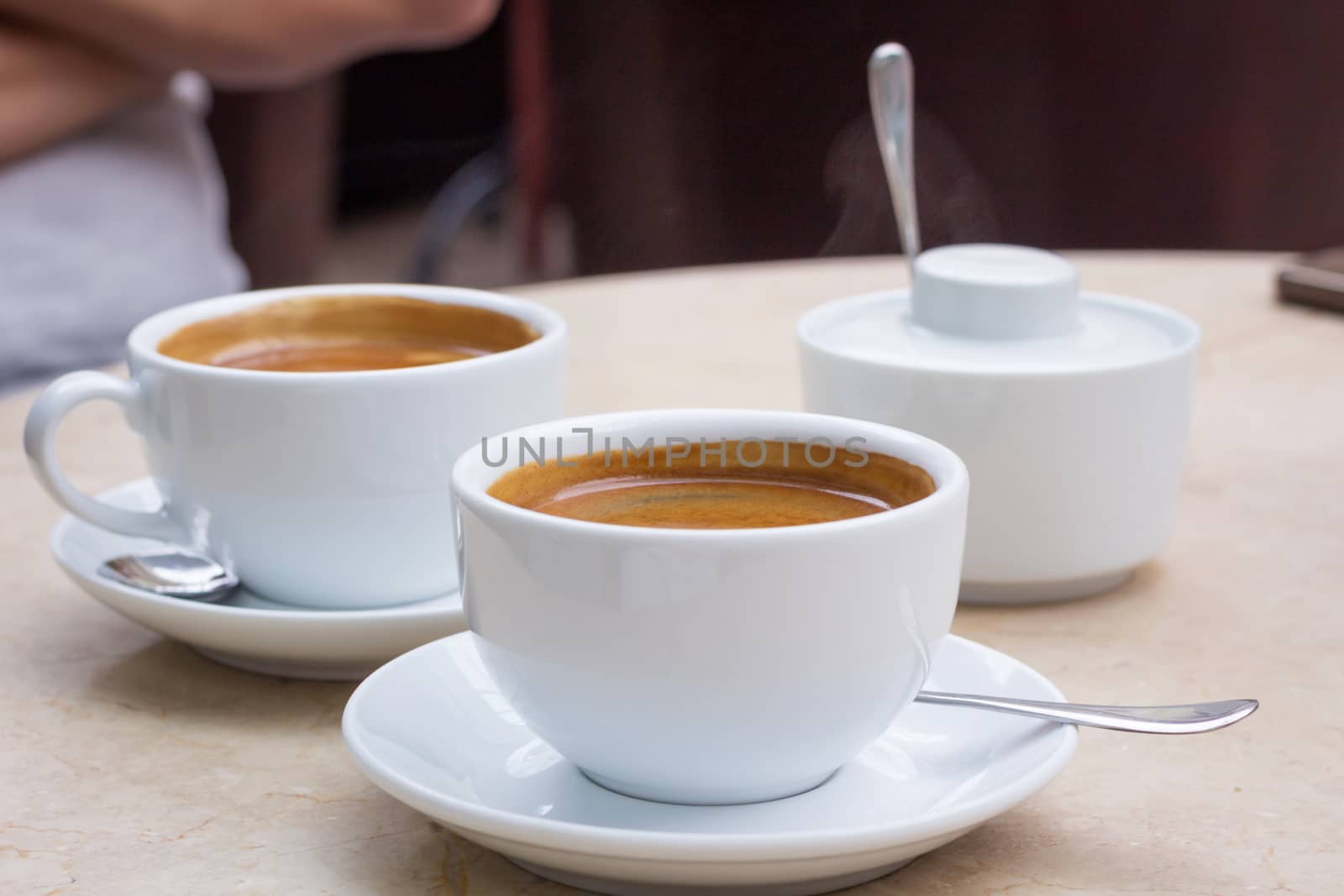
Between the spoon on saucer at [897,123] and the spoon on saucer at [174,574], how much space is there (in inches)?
15.2

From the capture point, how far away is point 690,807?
1.55 feet

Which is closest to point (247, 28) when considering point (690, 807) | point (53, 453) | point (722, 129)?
point (53, 453)

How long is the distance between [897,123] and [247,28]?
2.40 ft

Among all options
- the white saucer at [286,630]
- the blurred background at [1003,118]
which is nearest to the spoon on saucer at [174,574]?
the white saucer at [286,630]

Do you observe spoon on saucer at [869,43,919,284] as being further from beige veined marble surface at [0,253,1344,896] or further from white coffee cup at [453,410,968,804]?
white coffee cup at [453,410,968,804]

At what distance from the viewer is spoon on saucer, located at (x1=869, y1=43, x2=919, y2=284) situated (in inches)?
31.7

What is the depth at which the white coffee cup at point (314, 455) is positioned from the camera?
0.61 metres

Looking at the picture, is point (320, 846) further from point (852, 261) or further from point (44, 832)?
point (852, 261)

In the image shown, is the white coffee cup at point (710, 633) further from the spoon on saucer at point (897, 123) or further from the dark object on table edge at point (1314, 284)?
the dark object on table edge at point (1314, 284)

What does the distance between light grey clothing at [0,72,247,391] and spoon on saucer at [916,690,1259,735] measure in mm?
989

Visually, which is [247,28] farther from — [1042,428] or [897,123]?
[1042,428]

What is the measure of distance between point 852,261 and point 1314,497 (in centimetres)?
66

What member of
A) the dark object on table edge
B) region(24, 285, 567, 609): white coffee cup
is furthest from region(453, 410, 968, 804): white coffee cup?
the dark object on table edge

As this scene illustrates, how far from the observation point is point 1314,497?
0.82 meters
